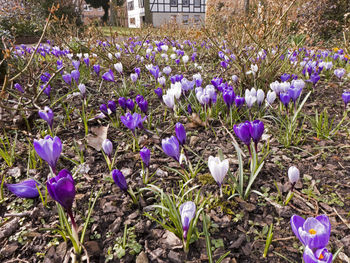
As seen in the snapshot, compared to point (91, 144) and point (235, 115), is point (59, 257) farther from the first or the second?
point (235, 115)

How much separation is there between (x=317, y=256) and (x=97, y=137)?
1760 mm

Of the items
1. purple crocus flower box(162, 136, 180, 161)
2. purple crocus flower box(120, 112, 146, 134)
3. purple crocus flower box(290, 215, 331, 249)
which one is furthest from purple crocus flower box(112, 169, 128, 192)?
purple crocus flower box(290, 215, 331, 249)

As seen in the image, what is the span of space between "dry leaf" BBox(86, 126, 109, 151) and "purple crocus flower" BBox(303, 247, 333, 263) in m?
1.57

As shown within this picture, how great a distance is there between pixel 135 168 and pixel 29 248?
74 cm

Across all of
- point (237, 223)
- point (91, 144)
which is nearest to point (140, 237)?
point (237, 223)

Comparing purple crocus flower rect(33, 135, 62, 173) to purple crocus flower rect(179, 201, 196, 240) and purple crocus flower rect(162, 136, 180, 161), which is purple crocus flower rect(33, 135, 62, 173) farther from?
purple crocus flower rect(179, 201, 196, 240)

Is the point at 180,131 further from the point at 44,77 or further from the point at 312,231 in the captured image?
the point at 44,77

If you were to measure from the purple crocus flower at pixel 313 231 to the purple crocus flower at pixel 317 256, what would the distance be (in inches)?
0.9

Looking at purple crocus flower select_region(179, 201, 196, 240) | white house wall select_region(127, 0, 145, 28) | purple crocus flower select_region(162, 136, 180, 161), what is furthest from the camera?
white house wall select_region(127, 0, 145, 28)

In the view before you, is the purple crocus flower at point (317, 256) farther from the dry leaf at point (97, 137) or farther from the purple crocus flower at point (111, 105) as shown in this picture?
Answer: the purple crocus flower at point (111, 105)

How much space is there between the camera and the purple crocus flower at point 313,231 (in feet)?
2.60

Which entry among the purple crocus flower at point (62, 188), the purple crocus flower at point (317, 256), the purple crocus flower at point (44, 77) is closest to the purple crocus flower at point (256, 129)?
the purple crocus flower at point (317, 256)

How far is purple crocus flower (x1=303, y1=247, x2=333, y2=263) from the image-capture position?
0.72m

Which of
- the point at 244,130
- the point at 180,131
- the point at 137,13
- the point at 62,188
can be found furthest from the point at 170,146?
the point at 137,13
